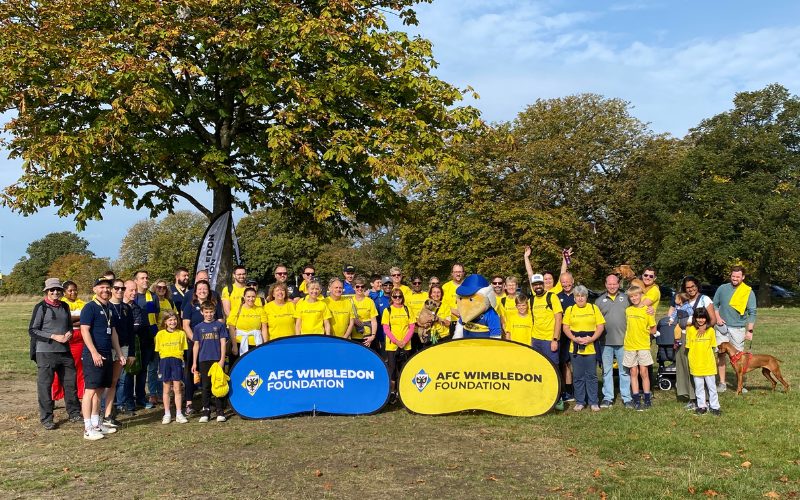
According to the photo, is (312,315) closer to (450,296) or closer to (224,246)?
(450,296)

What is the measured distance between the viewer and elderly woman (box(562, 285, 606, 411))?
8992 millimetres

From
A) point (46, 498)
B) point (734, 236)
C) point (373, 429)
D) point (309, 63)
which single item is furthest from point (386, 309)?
point (734, 236)

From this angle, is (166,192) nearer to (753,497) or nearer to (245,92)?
(245,92)

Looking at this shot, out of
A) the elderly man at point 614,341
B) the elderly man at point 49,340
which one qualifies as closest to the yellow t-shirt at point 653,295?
the elderly man at point 614,341

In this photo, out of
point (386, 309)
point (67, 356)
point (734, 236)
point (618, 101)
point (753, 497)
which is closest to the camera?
point (753, 497)

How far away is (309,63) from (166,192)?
170 inches

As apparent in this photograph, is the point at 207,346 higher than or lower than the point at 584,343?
higher

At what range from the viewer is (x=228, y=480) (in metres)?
5.94

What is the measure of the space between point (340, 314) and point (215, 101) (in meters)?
6.73

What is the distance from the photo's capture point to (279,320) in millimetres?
9297

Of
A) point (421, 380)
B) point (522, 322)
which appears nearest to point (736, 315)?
point (522, 322)

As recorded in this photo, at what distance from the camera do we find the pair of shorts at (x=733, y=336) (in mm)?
10195

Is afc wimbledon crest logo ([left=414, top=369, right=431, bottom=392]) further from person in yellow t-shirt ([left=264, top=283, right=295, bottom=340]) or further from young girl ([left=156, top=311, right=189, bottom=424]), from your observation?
young girl ([left=156, top=311, right=189, bottom=424])

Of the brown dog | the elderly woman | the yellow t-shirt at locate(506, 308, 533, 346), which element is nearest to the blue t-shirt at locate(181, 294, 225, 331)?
the yellow t-shirt at locate(506, 308, 533, 346)
